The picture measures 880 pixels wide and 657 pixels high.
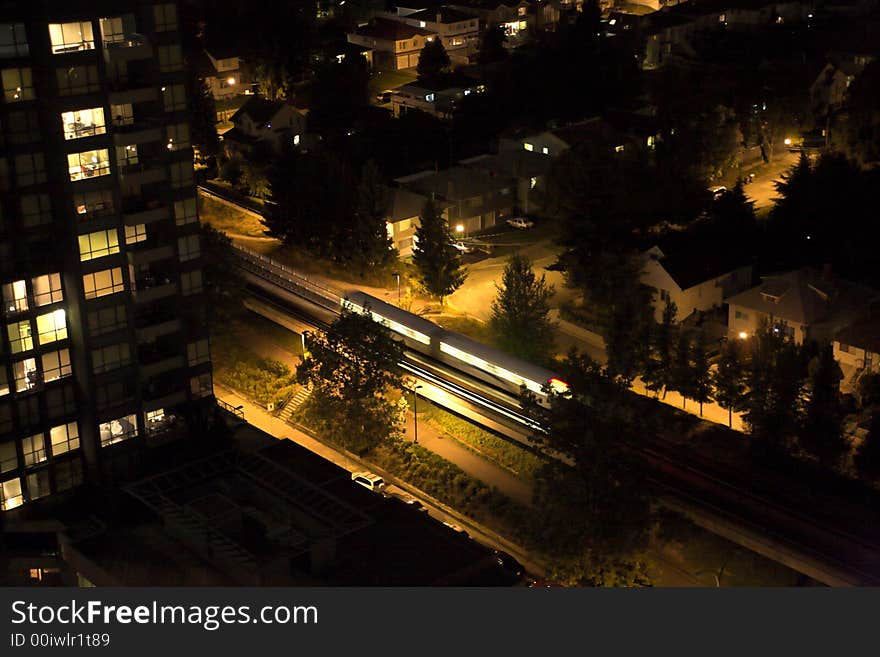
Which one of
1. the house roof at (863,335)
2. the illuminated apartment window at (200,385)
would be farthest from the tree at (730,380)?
the illuminated apartment window at (200,385)

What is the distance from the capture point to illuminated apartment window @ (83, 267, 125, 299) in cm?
4078

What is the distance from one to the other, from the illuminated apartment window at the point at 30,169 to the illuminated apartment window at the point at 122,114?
2.93 metres

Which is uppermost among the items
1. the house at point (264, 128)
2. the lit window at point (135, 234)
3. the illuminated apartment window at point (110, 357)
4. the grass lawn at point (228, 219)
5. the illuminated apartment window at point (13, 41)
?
the illuminated apartment window at point (13, 41)

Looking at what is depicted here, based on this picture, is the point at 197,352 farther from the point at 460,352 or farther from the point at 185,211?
the point at 460,352

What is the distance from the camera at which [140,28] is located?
1606 inches

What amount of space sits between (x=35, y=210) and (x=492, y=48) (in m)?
68.1

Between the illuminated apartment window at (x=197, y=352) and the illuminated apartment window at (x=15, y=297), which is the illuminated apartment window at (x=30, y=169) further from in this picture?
the illuminated apartment window at (x=197, y=352)

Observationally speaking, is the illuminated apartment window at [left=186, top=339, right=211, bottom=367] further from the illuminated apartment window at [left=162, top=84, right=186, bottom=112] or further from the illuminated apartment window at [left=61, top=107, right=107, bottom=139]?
the illuminated apartment window at [left=61, top=107, right=107, bottom=139]

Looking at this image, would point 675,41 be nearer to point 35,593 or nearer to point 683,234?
point 683,234

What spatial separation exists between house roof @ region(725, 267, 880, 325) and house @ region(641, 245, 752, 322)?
75.1 inches

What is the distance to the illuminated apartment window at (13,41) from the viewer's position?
125ft

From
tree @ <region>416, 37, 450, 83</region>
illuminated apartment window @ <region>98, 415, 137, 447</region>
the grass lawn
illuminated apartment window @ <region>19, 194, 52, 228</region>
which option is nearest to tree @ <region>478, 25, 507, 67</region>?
tree @ <region>416, 37, 450, 83</region>

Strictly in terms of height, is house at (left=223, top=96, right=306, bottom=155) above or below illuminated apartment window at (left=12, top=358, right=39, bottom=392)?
below

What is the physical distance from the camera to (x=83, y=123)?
39625mm
